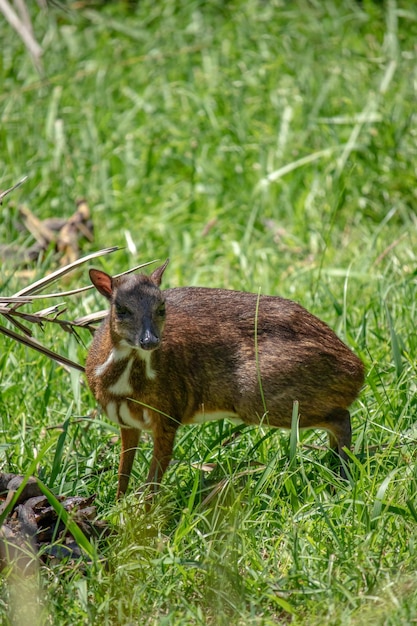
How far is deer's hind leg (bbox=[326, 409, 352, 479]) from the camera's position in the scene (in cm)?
439

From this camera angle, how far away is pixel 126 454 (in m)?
4.35

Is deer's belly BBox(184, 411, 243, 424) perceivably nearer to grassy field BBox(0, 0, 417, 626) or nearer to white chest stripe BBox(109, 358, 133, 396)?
grassy field BBox(0, 0, 417, 626)

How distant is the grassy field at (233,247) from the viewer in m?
3.54

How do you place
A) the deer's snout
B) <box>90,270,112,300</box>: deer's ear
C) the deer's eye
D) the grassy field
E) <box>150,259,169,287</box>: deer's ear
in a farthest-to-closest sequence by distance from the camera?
<box>150,259,169,287</box>: deer's ear < <box>90,270,112,300</box>: deer's ear < the deer's eye < the deer's snout < the grassy field

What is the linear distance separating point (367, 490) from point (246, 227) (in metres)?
3.48

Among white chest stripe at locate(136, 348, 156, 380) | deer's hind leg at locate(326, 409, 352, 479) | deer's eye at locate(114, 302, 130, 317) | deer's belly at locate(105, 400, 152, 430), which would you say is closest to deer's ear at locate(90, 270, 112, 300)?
deer's eye at locate(114, 302, 130, 317)

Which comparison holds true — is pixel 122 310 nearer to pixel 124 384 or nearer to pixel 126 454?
pixel 124 384

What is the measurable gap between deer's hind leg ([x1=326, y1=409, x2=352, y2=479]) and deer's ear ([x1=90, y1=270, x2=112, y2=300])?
1077mm

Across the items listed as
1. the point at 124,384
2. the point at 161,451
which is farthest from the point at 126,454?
the point at 124,384

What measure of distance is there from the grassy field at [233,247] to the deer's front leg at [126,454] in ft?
0.31

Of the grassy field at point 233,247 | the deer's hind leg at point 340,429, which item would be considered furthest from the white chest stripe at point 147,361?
the deer's hind leg at point 340,429

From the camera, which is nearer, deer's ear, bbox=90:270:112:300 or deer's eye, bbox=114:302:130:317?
deer's eye, bbox=114:302:130:317

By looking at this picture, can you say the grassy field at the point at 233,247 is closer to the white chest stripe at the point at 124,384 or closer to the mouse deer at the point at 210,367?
the mouse deer at the point at 210,367

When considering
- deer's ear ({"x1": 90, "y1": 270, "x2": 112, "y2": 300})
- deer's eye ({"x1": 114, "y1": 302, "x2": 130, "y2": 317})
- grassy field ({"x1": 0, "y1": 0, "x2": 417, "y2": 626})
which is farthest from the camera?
deer's ear ({"x1": 90, "y1": 270, "x2": 112, "y2": 300})
